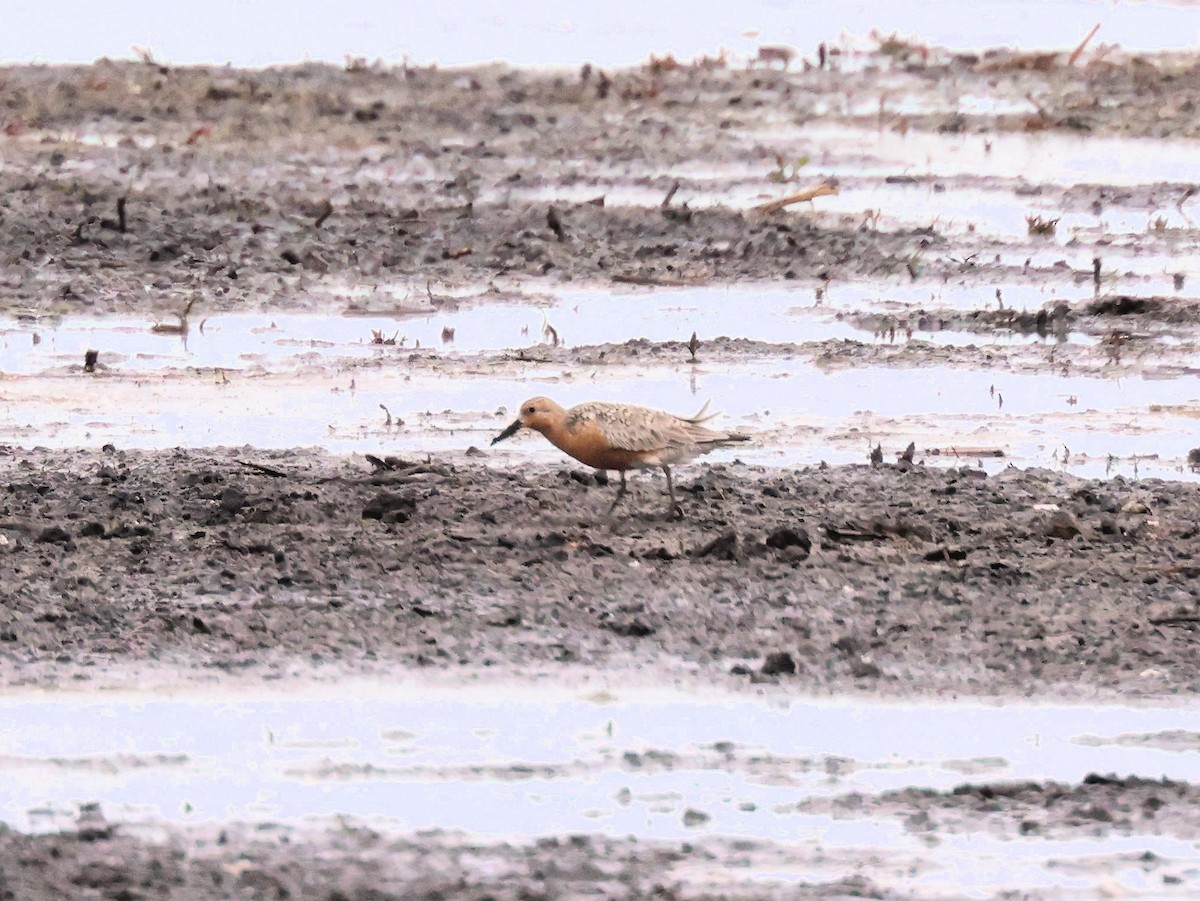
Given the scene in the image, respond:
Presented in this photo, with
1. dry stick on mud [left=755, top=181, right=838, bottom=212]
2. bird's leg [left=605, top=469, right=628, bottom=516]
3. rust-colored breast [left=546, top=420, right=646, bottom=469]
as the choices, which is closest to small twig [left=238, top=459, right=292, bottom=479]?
rust-colored breast [left=546, top=420, right=646, bottom=469]

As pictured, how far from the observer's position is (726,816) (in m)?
7.04

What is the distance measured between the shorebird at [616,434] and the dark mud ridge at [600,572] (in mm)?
246

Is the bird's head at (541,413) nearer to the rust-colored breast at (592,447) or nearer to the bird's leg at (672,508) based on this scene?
the rust-colored breast at (592,447)

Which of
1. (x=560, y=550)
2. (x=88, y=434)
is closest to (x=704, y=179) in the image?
(x=88, y=434)

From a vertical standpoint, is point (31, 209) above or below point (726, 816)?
above

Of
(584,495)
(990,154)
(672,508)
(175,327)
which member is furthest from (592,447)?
(990,154)

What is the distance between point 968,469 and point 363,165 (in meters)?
12.3

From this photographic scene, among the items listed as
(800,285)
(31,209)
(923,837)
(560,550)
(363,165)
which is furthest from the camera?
(363,165)

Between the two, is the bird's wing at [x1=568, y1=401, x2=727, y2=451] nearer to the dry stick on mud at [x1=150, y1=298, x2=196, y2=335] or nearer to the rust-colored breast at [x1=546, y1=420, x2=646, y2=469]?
the rust-colored breast at [x1=546, y1=420, x2=646, y2=469]

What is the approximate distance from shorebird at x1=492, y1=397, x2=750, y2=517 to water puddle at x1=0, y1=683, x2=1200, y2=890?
2.51m

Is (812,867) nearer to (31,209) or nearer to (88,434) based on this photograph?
(88,434)

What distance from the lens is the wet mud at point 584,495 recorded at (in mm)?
6828

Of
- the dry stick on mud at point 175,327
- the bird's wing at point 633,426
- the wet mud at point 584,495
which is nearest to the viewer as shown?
the wet mud at point 584,495

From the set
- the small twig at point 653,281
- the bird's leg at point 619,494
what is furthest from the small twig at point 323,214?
the bird's leg at point 619,494
